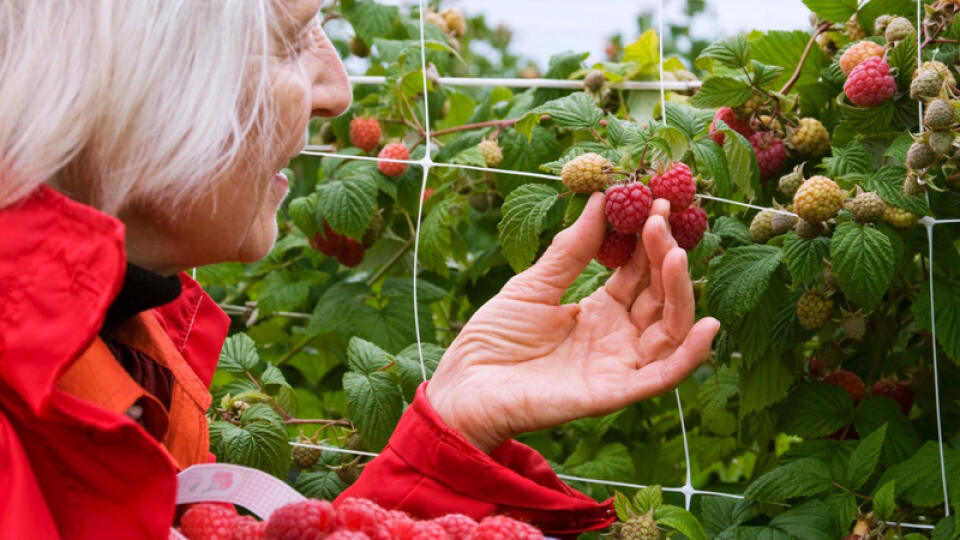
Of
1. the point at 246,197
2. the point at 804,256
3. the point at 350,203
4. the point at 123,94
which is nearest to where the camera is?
the point at 123,94

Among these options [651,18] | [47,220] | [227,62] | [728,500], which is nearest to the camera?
[47,220]

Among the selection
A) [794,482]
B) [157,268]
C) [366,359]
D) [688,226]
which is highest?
[157,268]

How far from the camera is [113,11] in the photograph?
101 centimetres

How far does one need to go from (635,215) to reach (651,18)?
13.8 feet

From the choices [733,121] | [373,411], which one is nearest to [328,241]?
[373,411]

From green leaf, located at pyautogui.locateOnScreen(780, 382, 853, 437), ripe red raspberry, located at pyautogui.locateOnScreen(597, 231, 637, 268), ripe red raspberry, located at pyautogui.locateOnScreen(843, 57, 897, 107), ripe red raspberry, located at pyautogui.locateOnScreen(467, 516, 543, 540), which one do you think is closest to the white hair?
ripe red raspberry, located at pyautogui.locateOnScreen(467, 516, 543, 540)

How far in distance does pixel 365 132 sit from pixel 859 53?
896 mm

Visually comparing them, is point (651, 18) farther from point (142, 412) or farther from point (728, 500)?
point (142, 412)

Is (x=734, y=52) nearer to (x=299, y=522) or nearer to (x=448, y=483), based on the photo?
(x=448, y=483)

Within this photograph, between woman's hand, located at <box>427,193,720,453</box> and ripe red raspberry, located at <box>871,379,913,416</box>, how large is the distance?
1.79 ft

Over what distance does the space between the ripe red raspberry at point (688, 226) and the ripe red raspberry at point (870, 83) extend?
0.97 ft

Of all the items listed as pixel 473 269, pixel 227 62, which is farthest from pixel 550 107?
pixel 227 62

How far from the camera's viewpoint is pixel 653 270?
134cm

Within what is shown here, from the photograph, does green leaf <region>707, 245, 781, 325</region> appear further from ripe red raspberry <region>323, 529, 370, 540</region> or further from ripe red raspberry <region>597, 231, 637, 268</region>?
ripe red raspberry <region>323, 529, 370, 540</region>
